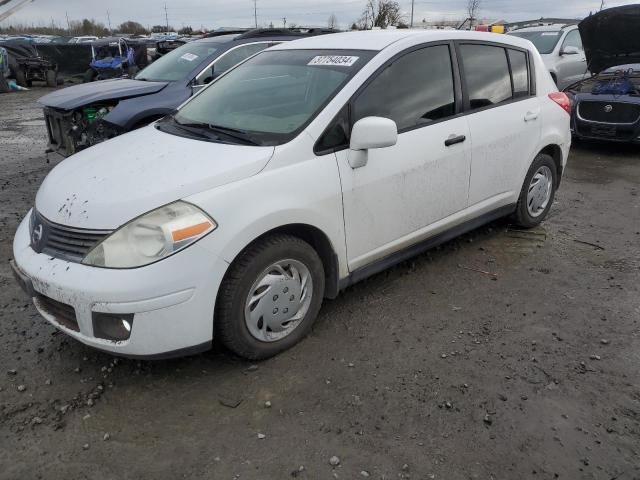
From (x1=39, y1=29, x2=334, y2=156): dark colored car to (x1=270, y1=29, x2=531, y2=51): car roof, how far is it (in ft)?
8.62

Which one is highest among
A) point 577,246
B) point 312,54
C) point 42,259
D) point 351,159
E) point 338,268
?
point 312,54

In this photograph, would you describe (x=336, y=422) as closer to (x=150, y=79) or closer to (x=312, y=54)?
(x=312, y=54)

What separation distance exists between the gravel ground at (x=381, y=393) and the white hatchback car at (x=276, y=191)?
319mm

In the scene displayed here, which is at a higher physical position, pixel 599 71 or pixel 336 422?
pixel 599 71

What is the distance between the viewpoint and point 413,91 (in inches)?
140

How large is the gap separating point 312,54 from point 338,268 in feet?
5.12

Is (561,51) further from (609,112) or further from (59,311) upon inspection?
(59,311)

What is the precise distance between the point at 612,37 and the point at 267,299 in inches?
287

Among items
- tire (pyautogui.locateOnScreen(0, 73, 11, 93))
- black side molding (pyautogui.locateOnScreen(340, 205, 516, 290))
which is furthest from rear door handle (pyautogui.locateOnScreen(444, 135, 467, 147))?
tire (pyautogui.locateOnScreen(0, 73, 11, 93))

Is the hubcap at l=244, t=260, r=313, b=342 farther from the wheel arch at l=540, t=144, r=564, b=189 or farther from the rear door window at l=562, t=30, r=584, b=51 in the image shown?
the rear door window at l=562, t=30, r=584, b=51

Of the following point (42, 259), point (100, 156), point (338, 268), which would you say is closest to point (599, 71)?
point (338, 268)

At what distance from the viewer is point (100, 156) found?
10.7 feet

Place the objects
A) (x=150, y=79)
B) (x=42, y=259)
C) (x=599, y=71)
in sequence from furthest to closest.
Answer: (x=599, y=71), (x=150, y=79), (x=42, y=259)

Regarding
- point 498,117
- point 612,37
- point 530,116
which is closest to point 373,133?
point 498,117
